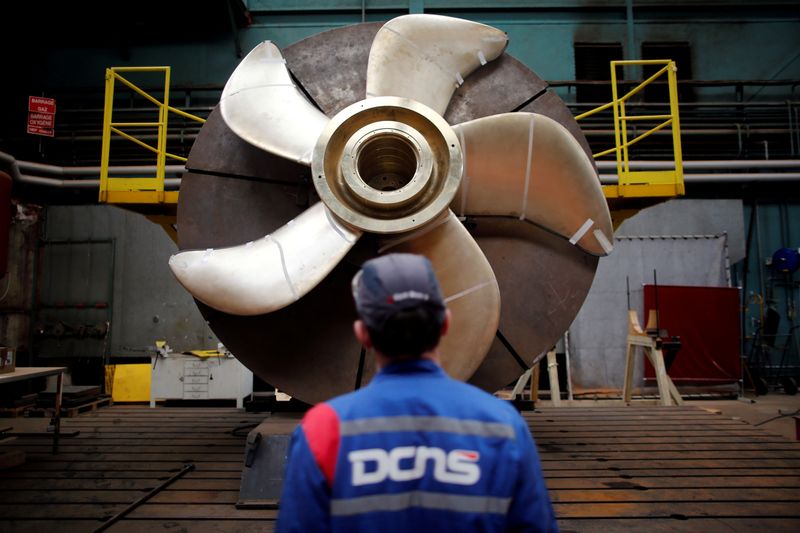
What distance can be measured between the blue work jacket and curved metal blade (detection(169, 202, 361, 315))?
132 cm

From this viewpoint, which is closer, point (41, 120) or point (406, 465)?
point (406, 465)

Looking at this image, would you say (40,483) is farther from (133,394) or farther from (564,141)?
(133,394)

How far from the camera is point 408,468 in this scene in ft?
2.94

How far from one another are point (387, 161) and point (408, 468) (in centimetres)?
188

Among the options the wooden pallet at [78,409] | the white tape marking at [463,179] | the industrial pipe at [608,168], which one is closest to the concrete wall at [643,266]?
the industrial pipe at [608,168]

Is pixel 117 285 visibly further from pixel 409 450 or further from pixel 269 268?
pixel 409 450

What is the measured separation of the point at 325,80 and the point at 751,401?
315 inches

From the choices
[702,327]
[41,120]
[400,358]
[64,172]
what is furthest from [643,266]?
[41,120]

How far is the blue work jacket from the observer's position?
0.89m

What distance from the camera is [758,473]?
115 inches

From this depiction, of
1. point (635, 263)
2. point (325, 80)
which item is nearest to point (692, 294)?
point (635, 263)

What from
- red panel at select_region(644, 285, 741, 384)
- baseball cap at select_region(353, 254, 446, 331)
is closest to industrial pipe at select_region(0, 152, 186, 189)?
baseball cap at select_region(353, 254, 446, 331)

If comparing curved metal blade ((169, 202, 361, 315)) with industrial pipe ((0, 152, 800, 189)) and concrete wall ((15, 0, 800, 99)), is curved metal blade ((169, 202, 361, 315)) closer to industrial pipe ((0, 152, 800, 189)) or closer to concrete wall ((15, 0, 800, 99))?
industrial pipe ((0, 152, 800, 189))

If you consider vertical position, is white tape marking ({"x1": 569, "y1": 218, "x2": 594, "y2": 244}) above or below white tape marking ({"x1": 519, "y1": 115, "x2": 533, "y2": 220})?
below
